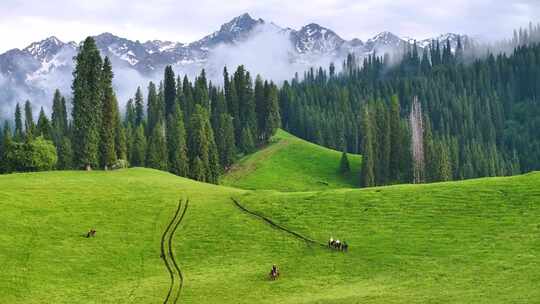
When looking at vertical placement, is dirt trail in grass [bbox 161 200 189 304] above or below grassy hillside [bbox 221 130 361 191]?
below

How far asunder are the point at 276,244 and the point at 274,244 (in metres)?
0.24

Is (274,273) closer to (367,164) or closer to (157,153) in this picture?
(157,153)

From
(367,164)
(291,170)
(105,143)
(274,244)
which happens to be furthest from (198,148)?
(274,244)

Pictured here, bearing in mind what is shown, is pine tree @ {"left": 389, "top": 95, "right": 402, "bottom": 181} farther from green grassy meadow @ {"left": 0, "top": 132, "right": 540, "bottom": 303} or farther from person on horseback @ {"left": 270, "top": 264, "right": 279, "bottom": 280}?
person on horseback @ {"left": 270, "top": 264, "right": 279, "bottom": 280}

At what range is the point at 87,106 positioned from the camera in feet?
381

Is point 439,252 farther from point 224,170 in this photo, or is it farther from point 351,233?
point 224,170

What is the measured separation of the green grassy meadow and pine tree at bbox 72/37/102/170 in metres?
18.6

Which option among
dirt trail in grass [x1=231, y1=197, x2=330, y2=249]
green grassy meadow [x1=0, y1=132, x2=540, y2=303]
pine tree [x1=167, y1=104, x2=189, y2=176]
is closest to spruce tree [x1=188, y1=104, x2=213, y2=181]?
pine tree [x1=167, y1=104, x2=189, y2=176]

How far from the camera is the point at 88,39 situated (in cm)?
11825

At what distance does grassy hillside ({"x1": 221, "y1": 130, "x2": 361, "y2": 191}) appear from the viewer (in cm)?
16525

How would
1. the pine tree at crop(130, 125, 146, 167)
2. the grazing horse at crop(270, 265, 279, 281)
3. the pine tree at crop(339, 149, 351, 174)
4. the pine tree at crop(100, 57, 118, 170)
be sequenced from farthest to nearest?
the pine tree at crop(339, 149, 351, 174) < the pine tree at crop(130, 125, 146, 167) < the pine tree at crop(100, 57, 118, 170) < the grazing horse at crop(270, 265, 279, 281)

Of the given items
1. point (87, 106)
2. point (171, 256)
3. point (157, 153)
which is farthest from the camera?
point (157, 153)

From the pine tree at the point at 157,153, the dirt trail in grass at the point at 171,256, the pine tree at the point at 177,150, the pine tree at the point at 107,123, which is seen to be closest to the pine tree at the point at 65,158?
the pine tree at the point at 157,153

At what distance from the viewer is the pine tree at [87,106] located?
380 feet
